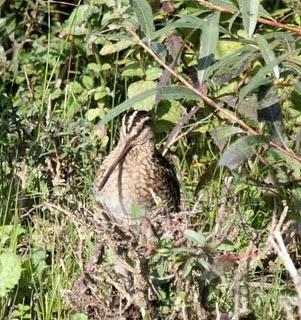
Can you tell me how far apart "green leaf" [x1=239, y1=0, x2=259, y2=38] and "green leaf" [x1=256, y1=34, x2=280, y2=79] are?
2.6 inches

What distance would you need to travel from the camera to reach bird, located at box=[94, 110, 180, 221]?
5359 millimetres

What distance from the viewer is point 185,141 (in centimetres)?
588

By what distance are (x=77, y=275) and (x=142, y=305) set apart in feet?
→ 1.68

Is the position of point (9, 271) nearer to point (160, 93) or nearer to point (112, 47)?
point (160, 93)

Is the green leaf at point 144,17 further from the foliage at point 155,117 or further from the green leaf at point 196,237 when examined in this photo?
the green leaf at point 196,237

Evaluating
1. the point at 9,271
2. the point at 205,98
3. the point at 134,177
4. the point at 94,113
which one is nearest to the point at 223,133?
the point at 205,98

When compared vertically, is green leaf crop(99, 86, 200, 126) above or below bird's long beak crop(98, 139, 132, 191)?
above

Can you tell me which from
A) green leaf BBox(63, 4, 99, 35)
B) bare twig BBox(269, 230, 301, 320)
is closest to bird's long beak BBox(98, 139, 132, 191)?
green leaf BBox(63, 4, 99, 35)

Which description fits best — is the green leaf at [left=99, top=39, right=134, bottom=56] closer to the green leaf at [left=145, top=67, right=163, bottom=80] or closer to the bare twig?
the green leaf at [left=145, top=67, right=163, bottom=80]

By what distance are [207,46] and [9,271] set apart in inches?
45.4

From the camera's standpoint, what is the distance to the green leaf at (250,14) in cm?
375

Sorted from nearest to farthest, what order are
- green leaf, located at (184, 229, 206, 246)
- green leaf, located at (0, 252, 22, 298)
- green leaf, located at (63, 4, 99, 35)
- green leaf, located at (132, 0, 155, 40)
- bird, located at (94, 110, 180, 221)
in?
green leaf, located at (184, 229, 206, 246) → green leaf, located at (132, 0, 155, 40) → green leaf, located at (0, 252, 22, 298) → bird, located at (94, 110, 180, 221) → green leaf, located at (63, 4, 99, 35)

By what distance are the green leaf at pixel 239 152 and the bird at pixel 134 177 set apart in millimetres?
1384

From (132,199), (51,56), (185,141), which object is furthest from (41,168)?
(51,56)
